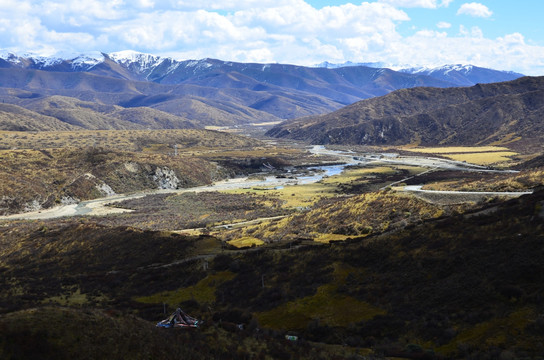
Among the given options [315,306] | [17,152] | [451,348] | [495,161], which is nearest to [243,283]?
[315,306]

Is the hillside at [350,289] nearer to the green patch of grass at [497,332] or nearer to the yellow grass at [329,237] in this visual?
the green patch of grass at [497,332]

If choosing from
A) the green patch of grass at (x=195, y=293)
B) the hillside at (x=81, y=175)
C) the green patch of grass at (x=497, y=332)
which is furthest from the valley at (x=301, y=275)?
the hillside at (x=81, y=175)

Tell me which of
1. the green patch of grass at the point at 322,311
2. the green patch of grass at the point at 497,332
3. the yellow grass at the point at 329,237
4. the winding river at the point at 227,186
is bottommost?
the winding river at the point at 227,186

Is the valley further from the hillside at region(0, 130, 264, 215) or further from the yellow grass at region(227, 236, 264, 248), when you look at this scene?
the hillside at region(0, 130, 264, 215)

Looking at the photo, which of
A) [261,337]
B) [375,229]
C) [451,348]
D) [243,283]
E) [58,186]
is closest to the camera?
[451,348]

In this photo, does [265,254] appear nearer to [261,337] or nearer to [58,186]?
[261,337]

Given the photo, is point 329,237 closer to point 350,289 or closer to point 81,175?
point 350,289
